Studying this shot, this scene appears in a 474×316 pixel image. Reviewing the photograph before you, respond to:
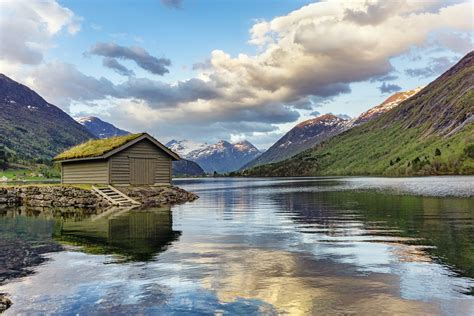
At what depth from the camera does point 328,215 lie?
120 ft

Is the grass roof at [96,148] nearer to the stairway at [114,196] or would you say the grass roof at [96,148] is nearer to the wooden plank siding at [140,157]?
the wooden plank siding at [140,157]

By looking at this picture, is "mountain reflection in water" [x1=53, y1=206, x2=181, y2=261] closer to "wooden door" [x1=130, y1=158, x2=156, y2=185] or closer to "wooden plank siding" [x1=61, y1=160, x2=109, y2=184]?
"wooden plank siding" [x1=61, y1=160, x2=109, y2=184]

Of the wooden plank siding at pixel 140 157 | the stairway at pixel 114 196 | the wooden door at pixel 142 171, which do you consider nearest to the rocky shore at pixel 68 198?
the stairway at pixel 114 196

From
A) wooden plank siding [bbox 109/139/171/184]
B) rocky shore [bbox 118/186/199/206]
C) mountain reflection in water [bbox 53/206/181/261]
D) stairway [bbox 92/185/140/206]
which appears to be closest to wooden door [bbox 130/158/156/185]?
wooden plank siding [bbox 109/139/171/184]

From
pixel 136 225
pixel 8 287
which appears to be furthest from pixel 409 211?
pixel 8 287

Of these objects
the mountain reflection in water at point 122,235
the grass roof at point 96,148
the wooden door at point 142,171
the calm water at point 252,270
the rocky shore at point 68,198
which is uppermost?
the grass roof at point 96,148

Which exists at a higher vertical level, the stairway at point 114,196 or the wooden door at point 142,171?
the wooden door at point 142,171

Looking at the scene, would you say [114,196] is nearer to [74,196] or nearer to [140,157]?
[74,196]

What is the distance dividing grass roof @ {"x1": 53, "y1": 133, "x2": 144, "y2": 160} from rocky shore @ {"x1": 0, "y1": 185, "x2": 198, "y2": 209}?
212 inches

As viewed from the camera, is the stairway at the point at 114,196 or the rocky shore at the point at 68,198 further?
the stairway at the point at 114,196

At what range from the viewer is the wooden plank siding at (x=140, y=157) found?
53906mm

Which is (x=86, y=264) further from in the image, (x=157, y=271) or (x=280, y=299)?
(x=280, y=299)

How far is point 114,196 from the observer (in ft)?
163

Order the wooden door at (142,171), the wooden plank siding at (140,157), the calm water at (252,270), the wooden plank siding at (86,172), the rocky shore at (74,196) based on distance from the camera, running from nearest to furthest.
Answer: the calm water at (252,270) → the rocky shore at (74,196) → the wooden plank siding at (140,157) → the wooden plank siding at (86,172) → the wooden door at (142,171)
